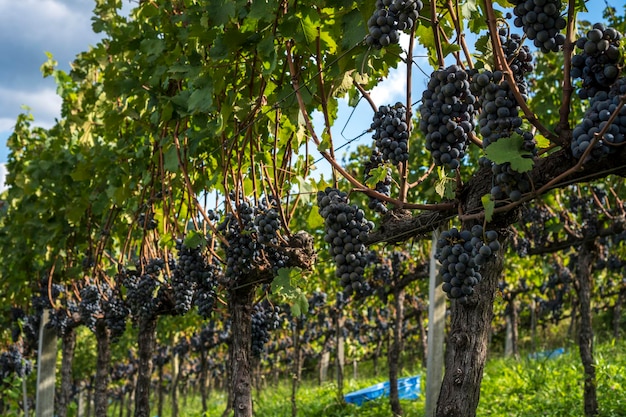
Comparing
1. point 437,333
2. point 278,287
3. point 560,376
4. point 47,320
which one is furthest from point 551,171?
point 560,376

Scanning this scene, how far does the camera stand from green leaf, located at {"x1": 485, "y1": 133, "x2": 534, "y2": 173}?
74.0 inches

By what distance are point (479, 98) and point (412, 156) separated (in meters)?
6.27

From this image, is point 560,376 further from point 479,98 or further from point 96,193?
point 479,98

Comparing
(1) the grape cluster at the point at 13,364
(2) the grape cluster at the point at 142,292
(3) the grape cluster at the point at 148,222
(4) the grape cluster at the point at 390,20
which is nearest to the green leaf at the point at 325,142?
(4) the grape cluster at the point at 390,20

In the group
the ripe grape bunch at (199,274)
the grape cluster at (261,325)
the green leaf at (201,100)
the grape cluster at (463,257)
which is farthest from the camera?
the grape cluster at (261,325)

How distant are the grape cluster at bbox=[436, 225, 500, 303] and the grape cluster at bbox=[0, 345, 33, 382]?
12662 millimetres

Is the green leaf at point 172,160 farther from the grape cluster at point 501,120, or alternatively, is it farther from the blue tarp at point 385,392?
the blue tarp at point 385,392

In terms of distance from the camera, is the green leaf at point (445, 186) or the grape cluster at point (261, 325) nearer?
the green leaf at point (445, 186)

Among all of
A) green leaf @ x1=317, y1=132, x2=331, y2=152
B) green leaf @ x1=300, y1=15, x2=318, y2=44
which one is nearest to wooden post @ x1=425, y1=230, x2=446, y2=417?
green leaf @ x1=317, y1=132, x2=331, y2=152

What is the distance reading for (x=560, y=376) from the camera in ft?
35.3

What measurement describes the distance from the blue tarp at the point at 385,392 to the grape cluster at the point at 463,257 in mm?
10319

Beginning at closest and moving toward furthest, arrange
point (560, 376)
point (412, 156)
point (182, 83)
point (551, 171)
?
point (551, 171)
point (182, 83)
point (412, 156)
point (560, 376)

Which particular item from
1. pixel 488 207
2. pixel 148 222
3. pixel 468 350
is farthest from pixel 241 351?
pixel 488 207

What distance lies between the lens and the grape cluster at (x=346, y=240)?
259 cm
